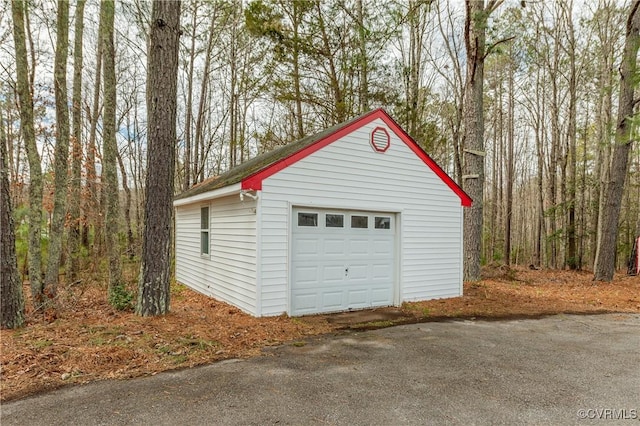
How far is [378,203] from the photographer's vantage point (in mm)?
7910

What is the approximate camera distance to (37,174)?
6.70m

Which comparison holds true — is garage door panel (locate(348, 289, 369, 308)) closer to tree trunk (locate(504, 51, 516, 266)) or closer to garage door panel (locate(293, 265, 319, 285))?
garage door panel (locate(293, 265, 319, 285))

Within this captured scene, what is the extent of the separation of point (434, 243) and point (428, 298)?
1356mm

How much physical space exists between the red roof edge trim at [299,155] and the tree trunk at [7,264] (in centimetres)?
330

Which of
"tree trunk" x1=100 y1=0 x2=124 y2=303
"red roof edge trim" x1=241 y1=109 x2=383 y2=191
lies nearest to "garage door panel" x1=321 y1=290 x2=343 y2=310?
"red roof edge trim" x1=241 y1=109 x2=383 y2=191

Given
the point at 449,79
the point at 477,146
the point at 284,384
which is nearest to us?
the point at 284,384

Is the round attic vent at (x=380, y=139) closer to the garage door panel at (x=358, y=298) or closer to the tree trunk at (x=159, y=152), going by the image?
the garage door panel at (x=358, y=298)

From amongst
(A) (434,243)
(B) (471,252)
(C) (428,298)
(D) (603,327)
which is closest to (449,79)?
(B) (471,252)

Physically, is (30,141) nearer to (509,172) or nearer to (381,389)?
(381,389)

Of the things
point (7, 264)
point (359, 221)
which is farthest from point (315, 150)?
point (7, 264)

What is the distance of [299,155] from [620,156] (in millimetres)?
10854

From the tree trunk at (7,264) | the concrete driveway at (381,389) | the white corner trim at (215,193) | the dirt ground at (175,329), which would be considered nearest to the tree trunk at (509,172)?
the dirt ground at (175,329)

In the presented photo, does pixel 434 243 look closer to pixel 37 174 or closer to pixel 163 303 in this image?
pixel 163 303

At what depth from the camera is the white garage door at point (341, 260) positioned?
710cm
